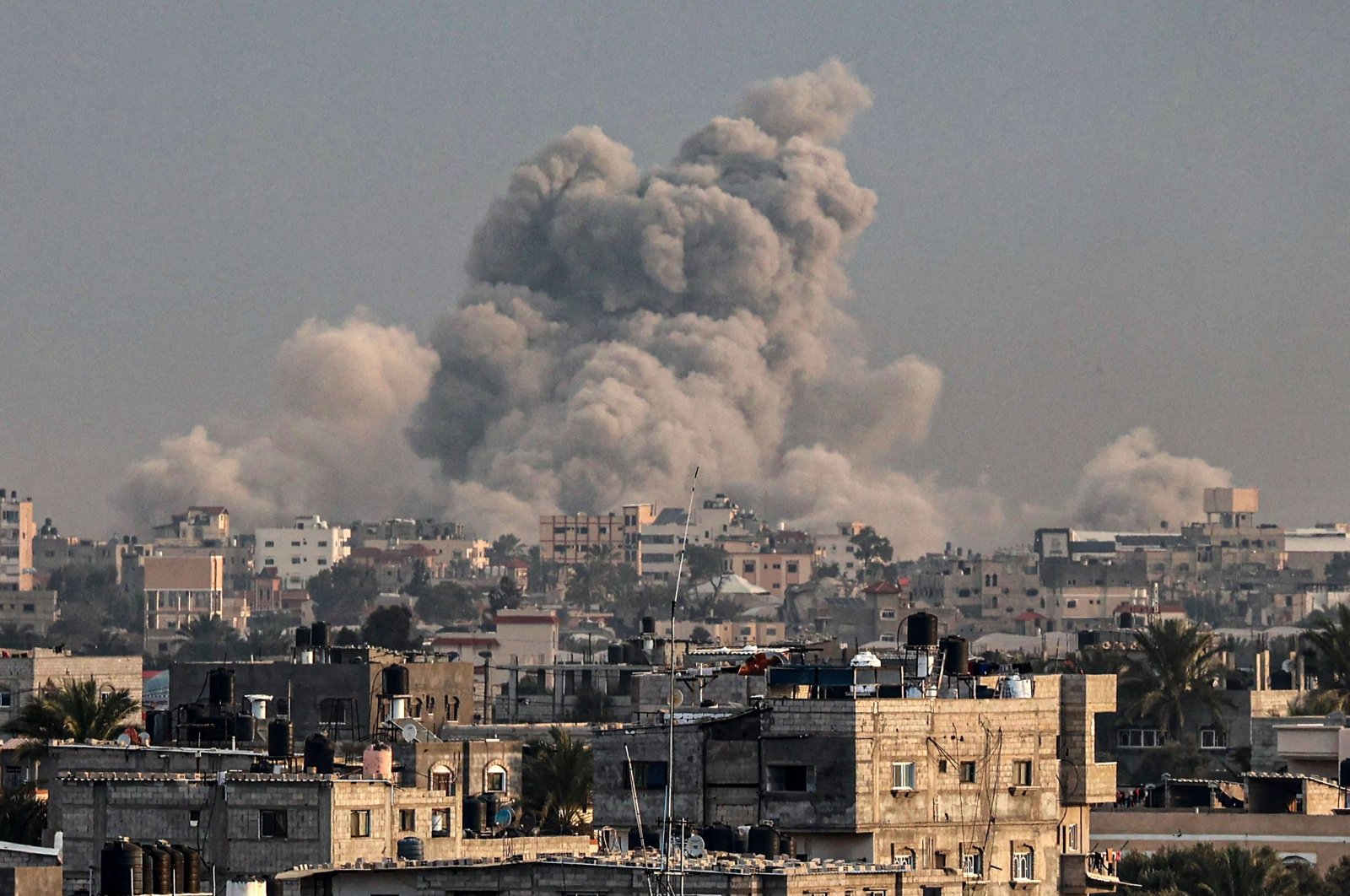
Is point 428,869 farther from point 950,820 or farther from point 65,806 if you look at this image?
point 65,806

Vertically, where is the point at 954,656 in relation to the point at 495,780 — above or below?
above

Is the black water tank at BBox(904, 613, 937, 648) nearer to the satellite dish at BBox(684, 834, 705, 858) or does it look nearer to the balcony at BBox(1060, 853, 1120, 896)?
the balcony at BBox(1060, 853, 1120, 896)

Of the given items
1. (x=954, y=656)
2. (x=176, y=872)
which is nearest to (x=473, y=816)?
(x=954, y=656)

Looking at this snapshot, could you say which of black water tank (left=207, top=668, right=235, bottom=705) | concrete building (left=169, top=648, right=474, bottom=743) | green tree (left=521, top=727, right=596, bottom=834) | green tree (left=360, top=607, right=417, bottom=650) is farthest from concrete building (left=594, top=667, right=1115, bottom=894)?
green tree (left=360, top=607, right=417, bottom=650)

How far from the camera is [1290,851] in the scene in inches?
1767

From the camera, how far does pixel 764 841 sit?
29.5m

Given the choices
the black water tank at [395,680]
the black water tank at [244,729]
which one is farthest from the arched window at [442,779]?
the black water tank at [395,680]

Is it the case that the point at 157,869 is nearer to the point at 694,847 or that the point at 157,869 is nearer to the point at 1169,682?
the point at 694,847

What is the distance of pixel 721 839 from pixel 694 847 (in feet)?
9.18

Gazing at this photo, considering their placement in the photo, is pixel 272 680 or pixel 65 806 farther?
pixel 272 680

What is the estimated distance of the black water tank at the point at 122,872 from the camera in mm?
27750

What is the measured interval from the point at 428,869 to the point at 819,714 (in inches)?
261

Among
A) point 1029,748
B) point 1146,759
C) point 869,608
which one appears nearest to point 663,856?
point 1029,748

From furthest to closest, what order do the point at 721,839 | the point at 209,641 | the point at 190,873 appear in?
the point at 209,641, the point at 721,839, the point at 190,873
